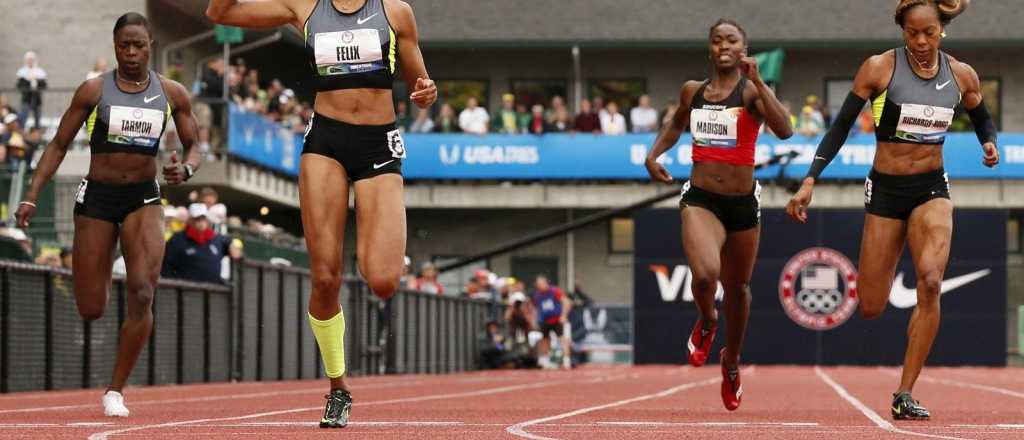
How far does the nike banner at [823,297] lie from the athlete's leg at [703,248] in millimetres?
21586

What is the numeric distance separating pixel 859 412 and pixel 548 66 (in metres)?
40.3

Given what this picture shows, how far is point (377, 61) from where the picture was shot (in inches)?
368

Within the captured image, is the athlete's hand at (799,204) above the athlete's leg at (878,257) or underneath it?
above

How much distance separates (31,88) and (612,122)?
701 inches

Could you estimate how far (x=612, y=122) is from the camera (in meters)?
47.1

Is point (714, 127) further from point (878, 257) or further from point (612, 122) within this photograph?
point (612, 122)

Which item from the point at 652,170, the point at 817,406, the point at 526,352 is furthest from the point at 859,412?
the point at 526,352

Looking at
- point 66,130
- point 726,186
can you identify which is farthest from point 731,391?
point 66,130

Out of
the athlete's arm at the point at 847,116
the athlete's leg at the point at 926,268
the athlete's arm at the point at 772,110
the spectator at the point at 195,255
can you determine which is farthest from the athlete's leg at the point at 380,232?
the spectator at the point at 195,255

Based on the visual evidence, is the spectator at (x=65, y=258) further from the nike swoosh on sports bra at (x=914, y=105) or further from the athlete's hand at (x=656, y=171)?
the nike swoosh on sports bra at (x=914, y=105)

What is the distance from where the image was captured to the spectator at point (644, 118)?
155ft

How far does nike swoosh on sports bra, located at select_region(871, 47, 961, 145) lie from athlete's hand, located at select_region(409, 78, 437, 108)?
9.84ft

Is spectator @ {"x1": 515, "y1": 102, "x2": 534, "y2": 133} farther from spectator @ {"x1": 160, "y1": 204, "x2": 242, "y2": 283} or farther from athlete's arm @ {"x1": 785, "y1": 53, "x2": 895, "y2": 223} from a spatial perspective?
athlete's arm @ {"x1": 785, "y1": 53, "x2": 895, "y2": 223}

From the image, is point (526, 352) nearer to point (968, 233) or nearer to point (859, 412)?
point (968, 233)
